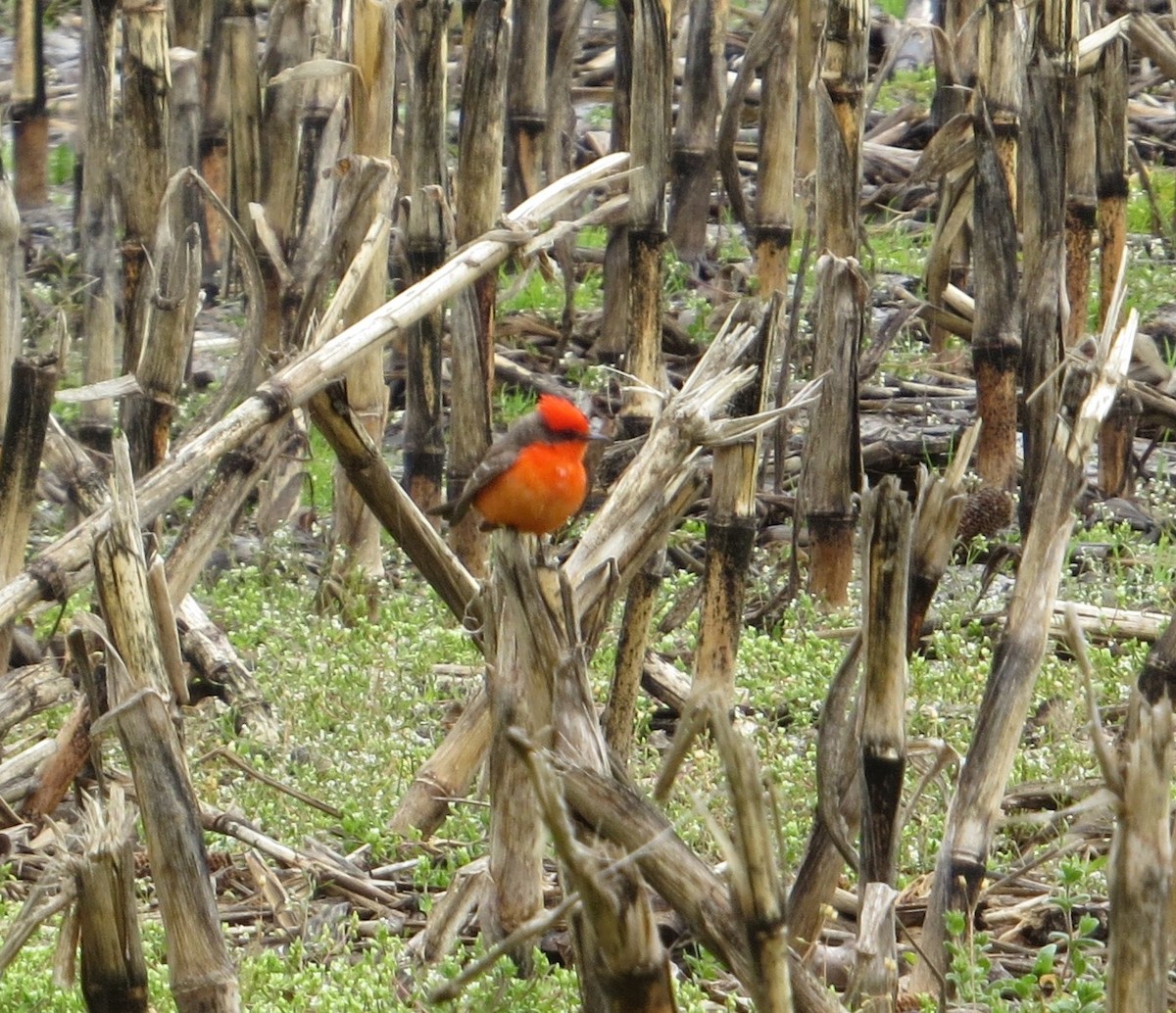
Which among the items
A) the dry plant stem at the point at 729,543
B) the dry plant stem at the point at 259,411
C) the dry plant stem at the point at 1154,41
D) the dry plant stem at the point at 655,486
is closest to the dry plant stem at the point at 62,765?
the dry plant stem at the point at 259,411

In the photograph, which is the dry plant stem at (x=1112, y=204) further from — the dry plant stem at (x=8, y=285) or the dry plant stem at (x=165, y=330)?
the dry plant stem at (x=8, y=285)


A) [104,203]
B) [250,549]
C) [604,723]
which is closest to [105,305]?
[104,203]

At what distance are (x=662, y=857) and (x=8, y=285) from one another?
2896 mm

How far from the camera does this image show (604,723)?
4.31 metres

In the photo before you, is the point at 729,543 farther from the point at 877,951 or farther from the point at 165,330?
the point at 877,951

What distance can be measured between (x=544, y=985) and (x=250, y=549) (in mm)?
3564

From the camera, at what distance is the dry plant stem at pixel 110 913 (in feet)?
8.55

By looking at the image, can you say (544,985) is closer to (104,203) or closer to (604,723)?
(604,723)

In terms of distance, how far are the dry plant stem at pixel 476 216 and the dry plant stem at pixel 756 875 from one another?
3.09 metres

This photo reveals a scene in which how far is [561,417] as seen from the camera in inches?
160

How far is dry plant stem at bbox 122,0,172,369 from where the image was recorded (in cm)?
461

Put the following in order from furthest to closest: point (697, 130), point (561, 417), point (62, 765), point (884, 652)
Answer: point (697, 130) < point (561, 417) < point (62, 765) < point (884, 652)

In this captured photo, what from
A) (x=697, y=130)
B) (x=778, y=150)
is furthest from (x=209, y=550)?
(x=697, y=130)

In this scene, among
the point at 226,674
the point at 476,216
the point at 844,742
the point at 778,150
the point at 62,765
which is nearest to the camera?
the point at 844,742
